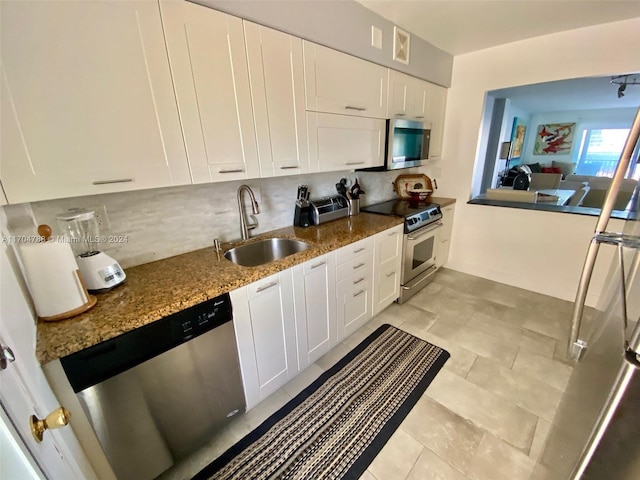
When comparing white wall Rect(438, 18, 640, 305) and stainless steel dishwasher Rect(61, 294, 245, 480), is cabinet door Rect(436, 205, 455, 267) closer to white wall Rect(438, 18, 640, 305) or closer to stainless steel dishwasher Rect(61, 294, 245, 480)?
white wall Rect(438, 18, 640, 305)

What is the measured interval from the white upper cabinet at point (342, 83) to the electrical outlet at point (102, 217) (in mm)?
1329

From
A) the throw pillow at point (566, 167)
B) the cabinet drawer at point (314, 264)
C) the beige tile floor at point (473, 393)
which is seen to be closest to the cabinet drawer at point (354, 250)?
the cabinet drawer at point (314, 264)

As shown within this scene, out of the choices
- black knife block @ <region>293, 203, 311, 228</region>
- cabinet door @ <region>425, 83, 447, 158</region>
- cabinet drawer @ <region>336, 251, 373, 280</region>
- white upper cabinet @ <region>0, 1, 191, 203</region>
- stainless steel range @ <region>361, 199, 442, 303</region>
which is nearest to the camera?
white upper cabinet @ <region>0, 1, 191, 203</region>

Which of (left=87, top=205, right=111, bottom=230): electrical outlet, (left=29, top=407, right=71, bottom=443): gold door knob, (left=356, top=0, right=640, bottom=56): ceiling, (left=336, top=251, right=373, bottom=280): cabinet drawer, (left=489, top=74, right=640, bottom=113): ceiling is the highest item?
(left=356, top=0, right=640, bottom=56): ceiling

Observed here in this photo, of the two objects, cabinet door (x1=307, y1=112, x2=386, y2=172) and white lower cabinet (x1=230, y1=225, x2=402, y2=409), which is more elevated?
cabinet door (x1=307, y1=112, x2=386, y2=172)

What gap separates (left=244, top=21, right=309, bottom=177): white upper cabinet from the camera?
145 centimetres

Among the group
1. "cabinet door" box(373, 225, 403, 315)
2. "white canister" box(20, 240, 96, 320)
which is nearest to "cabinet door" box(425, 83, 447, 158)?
"cabinet door" box(373, 225, 403, 315)

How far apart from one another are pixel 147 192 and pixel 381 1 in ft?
6.49

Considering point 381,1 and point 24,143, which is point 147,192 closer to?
Answer: point 24,143

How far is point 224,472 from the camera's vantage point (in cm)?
133

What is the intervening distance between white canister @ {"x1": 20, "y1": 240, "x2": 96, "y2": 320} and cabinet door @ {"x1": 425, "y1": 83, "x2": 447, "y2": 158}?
10.2 ft

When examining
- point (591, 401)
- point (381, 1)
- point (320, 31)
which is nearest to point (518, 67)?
point (381, 1)

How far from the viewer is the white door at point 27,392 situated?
1.72 feet

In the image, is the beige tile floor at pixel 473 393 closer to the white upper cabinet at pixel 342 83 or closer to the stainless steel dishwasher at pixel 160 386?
the stainless steel dishwasher at pixel 160 386
